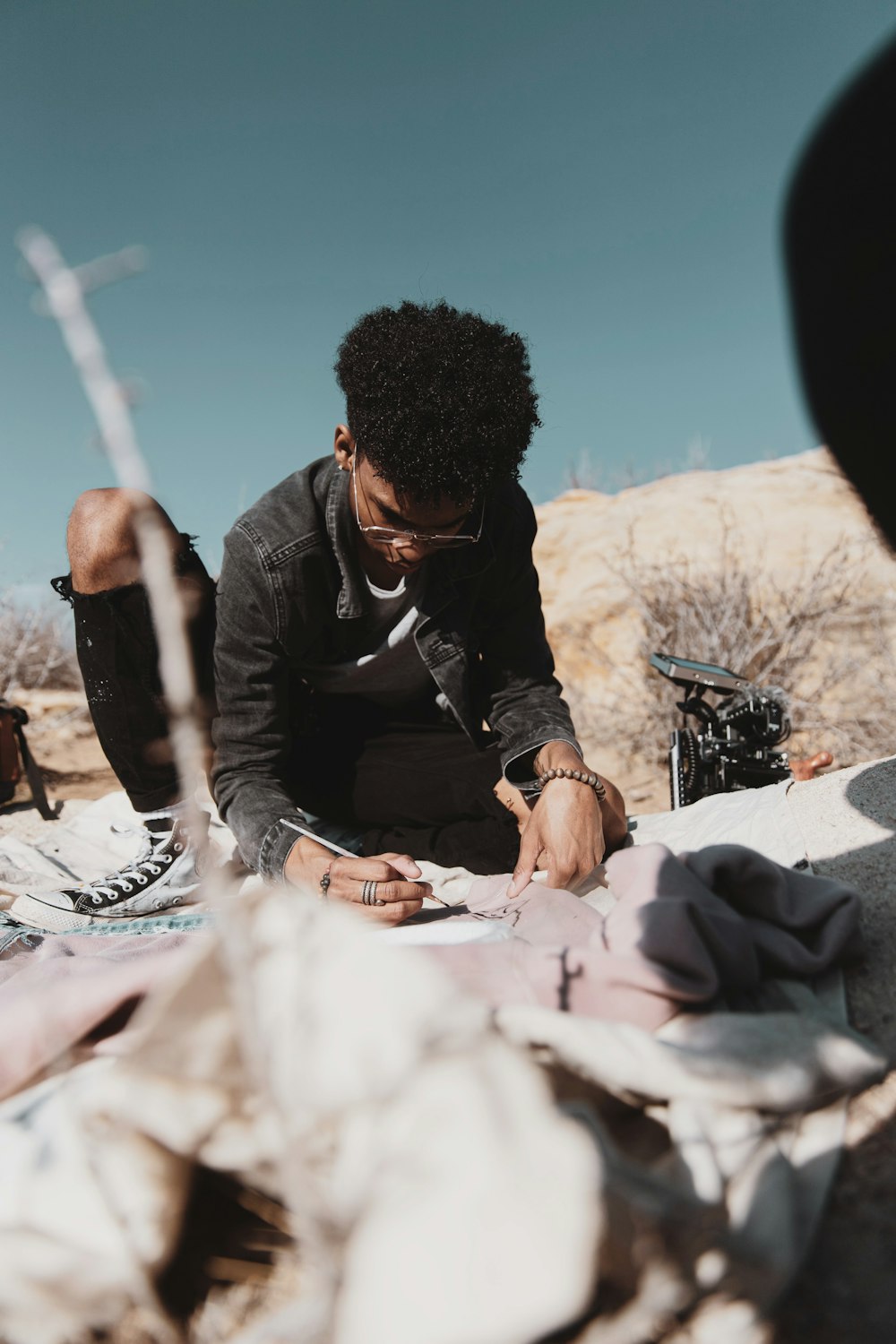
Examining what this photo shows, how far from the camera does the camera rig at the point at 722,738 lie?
3039 mm

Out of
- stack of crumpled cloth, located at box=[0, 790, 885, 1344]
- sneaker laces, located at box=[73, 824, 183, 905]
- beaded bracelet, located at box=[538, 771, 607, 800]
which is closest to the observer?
stack of crumpled cloth, located at box=[0, 790, 885, 1344]

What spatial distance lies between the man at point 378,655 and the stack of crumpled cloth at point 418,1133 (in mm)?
868

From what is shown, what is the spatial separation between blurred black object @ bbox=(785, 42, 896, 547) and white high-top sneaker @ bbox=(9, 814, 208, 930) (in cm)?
201

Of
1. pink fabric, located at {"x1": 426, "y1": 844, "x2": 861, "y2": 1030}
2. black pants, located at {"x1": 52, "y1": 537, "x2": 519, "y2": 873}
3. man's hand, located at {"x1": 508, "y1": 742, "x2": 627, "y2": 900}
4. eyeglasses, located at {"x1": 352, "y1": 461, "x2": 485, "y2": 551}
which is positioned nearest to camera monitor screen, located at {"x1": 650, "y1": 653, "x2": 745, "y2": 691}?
black pants, located at {"x1": 52, "y1": 537, "x2": 519, "y2": 873}

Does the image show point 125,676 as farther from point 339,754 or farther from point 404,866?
point 404,866

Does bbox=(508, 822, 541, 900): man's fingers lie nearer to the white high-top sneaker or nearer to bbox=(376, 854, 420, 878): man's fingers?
bbox=(376, 854, 420, 878): man's fingers

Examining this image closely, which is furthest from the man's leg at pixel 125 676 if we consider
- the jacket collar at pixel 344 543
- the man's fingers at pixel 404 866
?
the man's fingers at pixel 404 866

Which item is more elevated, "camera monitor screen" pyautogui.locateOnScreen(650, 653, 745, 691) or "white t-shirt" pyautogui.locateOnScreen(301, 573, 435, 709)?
"white t-shirt" pyautogui.locateOnScreen(301, 573, 435, 709)

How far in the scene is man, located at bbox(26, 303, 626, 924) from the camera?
1996 millimetres

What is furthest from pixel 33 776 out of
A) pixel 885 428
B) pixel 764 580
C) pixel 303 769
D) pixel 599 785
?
pixel 764 580

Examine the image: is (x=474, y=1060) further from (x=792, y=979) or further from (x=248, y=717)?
(x=248, y=717)

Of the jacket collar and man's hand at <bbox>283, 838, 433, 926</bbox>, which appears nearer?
man's hand at <bbox>283, 838, 433, 926</bbox>

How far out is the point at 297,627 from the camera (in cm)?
229

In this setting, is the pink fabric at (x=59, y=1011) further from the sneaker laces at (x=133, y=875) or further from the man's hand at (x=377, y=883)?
the sneaker laces at (x=133, y=875)
